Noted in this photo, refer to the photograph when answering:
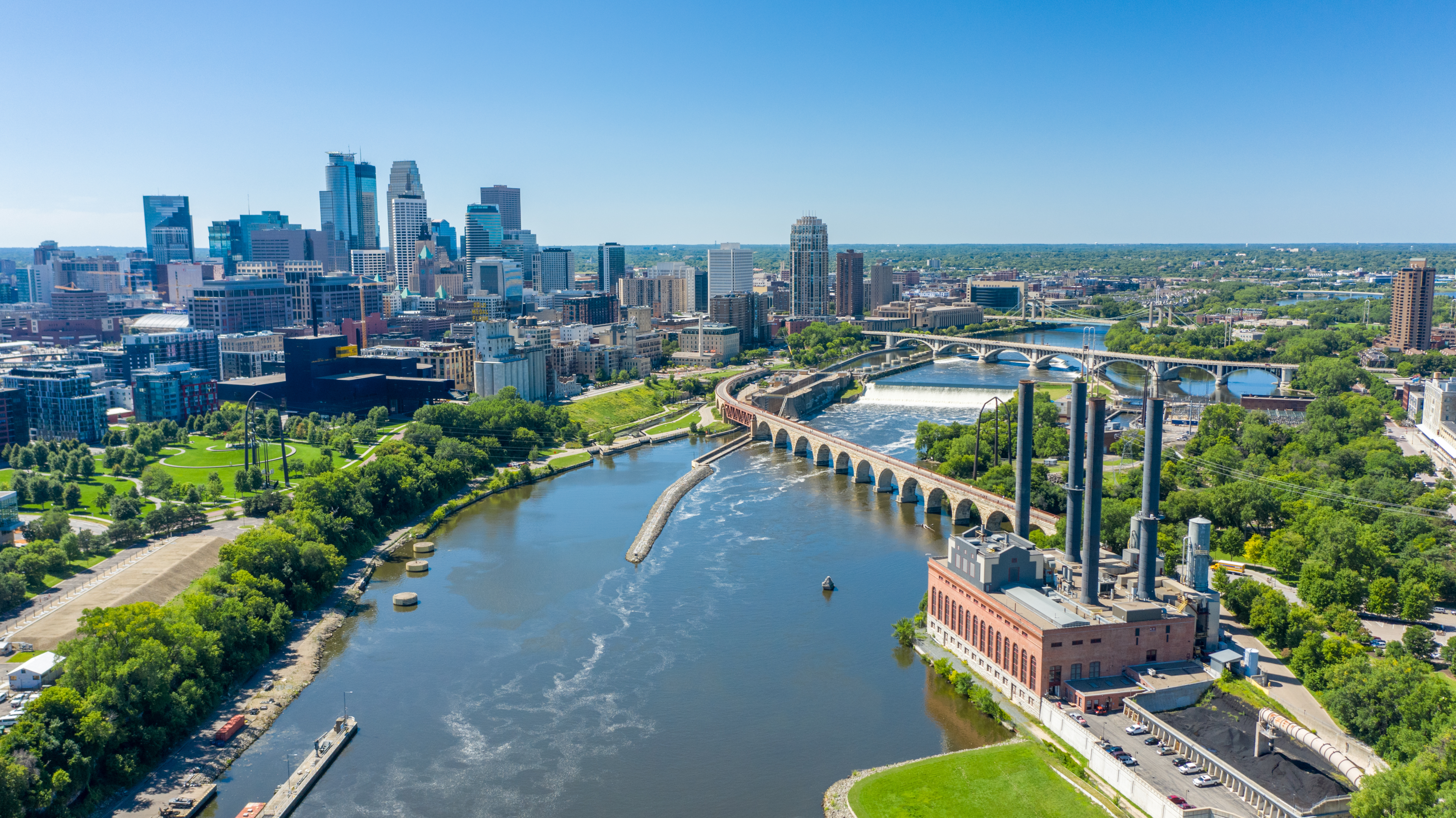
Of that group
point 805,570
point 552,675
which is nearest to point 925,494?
point 805,570

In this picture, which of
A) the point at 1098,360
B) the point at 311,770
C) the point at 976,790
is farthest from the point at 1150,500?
the point at 1098,360

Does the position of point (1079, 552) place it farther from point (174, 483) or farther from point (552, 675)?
point (174, 483)

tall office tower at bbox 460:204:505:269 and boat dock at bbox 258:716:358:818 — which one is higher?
tall office tower at bbox 460:204:505:269

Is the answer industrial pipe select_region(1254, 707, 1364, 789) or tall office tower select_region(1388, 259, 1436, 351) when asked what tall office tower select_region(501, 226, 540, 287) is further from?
industrial pipe select_region(1254, 707, 1364, 789)

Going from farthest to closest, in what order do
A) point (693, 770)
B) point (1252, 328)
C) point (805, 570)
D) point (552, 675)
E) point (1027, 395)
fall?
point (1252, 328), point (805, 570), point (1027, 395), point (552, 675), point (693, 770)

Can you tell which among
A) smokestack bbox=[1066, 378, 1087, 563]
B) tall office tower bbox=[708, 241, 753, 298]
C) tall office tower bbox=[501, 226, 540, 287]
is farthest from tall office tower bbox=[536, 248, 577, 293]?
smokestack bbox=[1066, 378, 1087, 563]

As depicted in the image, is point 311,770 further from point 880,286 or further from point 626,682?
point 880,286

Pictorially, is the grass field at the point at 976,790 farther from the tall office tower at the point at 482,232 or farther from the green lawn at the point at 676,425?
the tall office tower at the point at 482,232
